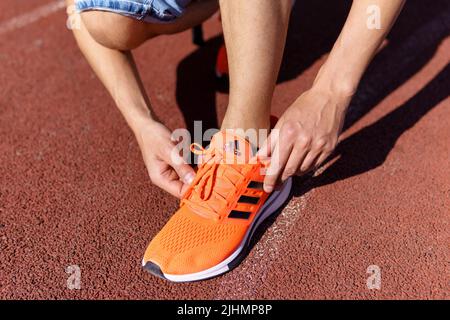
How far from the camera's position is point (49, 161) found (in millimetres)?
2008

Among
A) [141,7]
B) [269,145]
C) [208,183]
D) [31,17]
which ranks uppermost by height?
[141,7]

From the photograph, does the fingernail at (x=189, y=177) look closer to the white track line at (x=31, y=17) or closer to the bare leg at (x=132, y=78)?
the bare leg at (x=132, y=78)

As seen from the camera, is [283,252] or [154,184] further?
[154,184]

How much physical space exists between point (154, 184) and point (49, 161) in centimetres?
47

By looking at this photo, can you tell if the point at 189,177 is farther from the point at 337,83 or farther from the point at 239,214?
the point at 337,83

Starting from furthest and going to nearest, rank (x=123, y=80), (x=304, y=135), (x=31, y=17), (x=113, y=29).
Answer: (x=31, y=17), (x=123, y=80), (x=113, y=29), (x=304, y=135)

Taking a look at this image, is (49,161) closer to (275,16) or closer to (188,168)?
(188,168)

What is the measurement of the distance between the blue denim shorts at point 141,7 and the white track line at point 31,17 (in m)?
1.29

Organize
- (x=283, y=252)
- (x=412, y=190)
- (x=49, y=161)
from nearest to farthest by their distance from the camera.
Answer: (x=283, y=252) → (x=412, y=190) → (x=49, y=161)

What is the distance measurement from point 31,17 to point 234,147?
1.90m

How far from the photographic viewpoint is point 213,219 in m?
1.59

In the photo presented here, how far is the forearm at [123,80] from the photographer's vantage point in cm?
177

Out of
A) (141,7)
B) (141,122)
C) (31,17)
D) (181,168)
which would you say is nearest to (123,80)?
(141,122)
